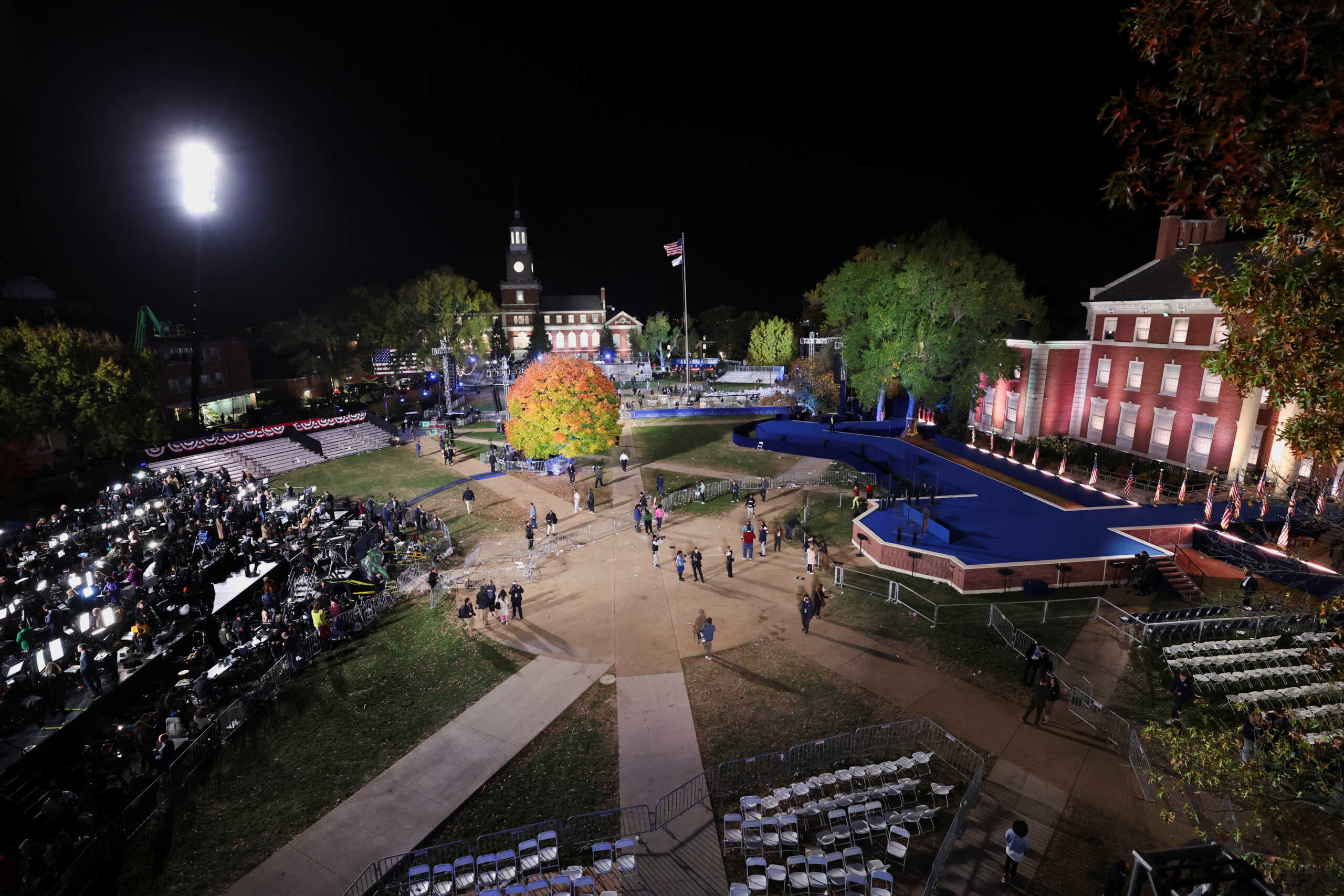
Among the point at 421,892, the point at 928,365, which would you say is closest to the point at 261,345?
the point at 928,365

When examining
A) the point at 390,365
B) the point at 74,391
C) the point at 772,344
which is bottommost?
the point at 390,365

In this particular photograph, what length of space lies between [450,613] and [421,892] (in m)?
11.3

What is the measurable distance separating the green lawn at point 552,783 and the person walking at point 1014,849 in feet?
21.4

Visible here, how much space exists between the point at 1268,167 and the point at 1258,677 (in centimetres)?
1476

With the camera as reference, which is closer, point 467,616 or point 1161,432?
point 467,616

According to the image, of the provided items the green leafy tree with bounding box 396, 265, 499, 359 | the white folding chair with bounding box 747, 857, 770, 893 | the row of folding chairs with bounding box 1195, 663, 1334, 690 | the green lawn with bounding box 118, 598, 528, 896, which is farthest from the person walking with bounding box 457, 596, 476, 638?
the green leafy tree with bounding box 396, 265, 499, 359

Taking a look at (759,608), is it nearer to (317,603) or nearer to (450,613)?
(450,613)

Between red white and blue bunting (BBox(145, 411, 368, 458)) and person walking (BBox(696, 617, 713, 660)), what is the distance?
124 ft

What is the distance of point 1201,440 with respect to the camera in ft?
90.3

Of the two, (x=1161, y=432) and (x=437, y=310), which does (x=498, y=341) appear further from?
(x=1161, y=432)

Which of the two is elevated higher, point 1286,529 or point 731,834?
point 1286,529

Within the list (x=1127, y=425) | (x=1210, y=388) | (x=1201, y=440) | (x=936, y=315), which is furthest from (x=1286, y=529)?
(x=936, y=315)

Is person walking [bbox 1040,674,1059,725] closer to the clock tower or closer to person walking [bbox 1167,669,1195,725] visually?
person walking [bbox 1167,669,1195,725]

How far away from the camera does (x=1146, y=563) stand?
19078 millimetres
